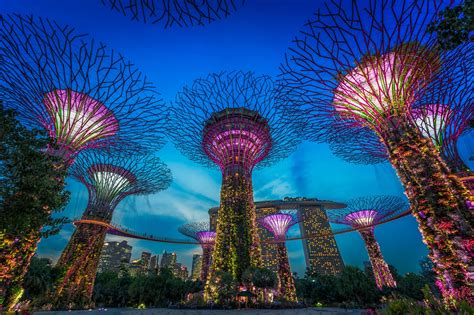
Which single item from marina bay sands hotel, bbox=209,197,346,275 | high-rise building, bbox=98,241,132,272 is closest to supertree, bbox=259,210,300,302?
marina bay sands hotel, bbox=209,197,346,275

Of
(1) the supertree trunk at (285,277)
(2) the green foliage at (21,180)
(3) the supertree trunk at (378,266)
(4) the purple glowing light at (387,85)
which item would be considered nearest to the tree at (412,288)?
(3) the supertree trunk at (378,266)

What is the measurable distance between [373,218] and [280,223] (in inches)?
485

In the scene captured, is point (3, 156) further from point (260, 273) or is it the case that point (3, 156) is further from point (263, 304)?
point (263, 304)

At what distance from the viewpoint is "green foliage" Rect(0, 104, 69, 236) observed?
6906 mm

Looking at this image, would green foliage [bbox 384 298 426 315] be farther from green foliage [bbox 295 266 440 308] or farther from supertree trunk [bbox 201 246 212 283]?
supertree trunk [bbox 201 246 212 283]

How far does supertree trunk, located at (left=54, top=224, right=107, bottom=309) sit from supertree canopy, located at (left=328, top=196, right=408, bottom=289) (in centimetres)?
2921

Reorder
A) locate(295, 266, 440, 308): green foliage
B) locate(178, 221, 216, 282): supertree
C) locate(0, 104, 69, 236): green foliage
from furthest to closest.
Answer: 1. locate(178, 221, 216, 282): supertree
2. locate(295, 266, 440, 308): green foliage
3. locate(0, 104, 69, 236): green foliage

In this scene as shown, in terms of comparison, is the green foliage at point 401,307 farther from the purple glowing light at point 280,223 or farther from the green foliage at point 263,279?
the purple glowing light at point 280,223

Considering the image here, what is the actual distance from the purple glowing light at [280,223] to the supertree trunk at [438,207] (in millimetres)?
23880

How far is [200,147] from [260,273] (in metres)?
12.5

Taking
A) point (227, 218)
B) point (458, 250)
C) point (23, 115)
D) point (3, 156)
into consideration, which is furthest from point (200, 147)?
point (458, 250)

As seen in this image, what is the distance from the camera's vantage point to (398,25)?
8523mm

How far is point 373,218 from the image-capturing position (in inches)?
1200

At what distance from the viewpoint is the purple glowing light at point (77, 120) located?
1323cm
